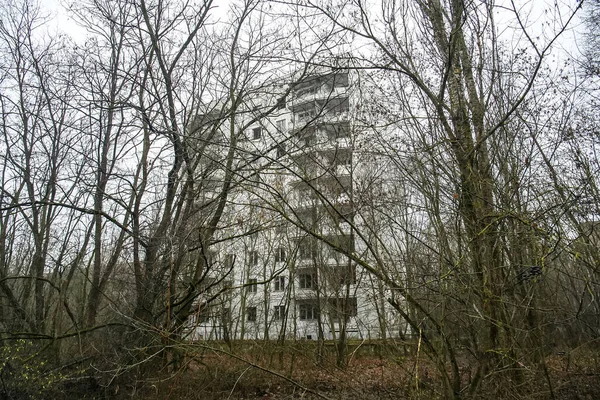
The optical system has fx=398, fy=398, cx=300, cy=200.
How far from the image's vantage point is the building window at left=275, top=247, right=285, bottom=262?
521 inches

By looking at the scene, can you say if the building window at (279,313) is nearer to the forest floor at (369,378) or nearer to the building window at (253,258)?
the building window at (253,258)

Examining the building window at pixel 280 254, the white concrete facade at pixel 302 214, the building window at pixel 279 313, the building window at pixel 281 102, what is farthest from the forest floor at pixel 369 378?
the building window at pixel 281 102

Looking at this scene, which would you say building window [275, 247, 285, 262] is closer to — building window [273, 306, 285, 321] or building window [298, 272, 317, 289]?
building window [298, 272, 317, 289]

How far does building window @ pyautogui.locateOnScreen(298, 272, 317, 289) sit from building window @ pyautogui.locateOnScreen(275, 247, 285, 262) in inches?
40.1

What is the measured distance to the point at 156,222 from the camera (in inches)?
284

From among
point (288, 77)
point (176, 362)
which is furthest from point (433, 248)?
point (176, 362)

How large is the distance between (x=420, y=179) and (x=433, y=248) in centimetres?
77

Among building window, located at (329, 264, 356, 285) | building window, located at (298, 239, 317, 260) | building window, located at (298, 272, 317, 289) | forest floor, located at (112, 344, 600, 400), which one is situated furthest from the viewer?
building window, located at (298, 272, 317, 289)

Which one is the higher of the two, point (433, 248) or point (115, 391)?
point (433, 248)

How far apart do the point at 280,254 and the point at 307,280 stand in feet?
5.34

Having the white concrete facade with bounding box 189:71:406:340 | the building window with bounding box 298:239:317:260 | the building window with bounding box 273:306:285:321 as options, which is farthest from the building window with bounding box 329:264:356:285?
the building window with bounding box 273:306:285:321

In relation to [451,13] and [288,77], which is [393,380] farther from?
[288,77]

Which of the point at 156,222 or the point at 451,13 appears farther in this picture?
the point at 156,222

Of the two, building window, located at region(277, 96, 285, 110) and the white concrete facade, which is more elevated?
building window, located at region(277, 96, 285, 110)
